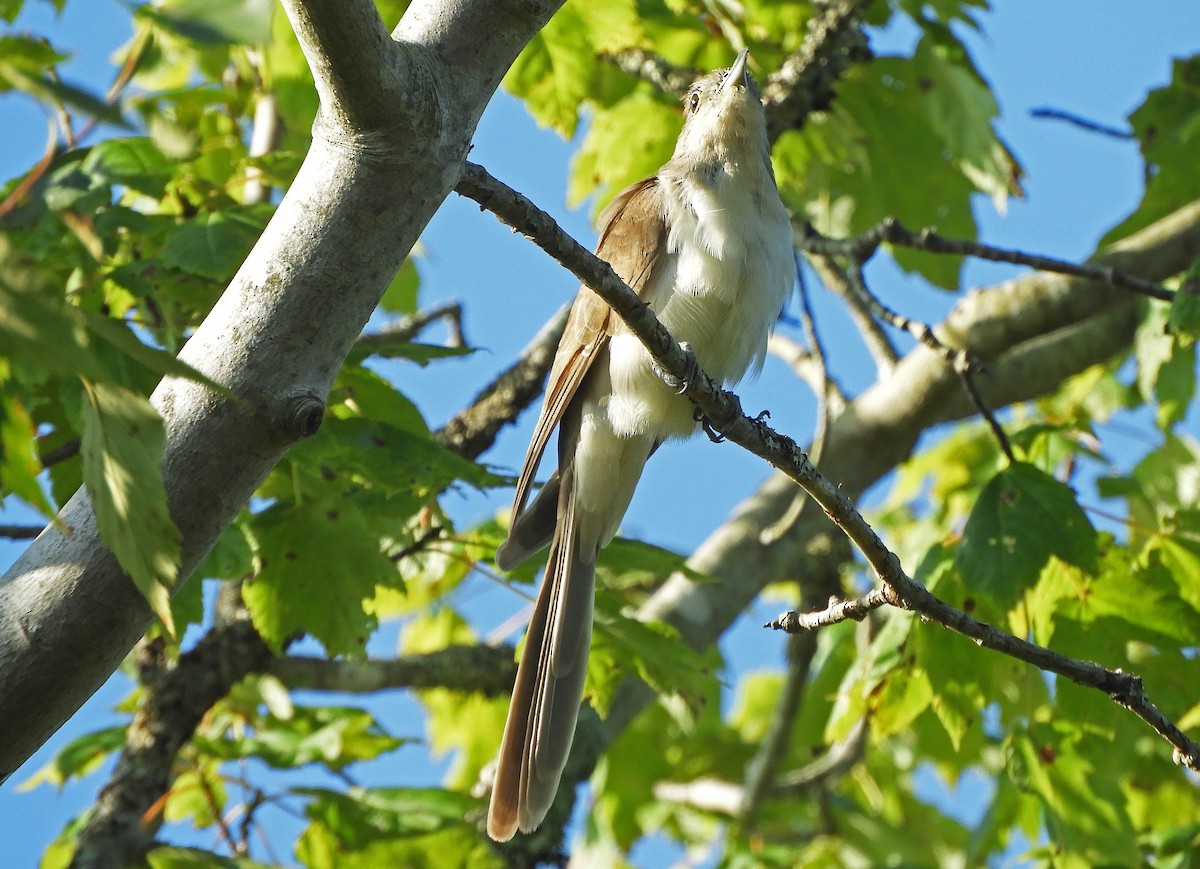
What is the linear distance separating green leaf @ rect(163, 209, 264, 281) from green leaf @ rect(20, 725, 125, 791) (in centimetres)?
192

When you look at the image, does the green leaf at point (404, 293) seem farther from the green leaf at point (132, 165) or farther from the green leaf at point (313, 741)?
the green leaf at point (132, 165)

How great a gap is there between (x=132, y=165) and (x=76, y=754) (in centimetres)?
210

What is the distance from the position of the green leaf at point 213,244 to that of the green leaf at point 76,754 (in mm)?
1919

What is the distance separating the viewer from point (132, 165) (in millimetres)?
3209

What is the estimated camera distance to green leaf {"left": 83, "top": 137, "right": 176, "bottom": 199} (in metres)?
3.12

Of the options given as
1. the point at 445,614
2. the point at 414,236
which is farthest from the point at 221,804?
the point at 414,236

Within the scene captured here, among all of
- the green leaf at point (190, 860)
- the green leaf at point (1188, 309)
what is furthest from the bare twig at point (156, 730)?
the green leaf at point (1188, 309)

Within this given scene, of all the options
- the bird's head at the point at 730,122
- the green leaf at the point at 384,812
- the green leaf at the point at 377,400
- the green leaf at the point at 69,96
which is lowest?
the green leaf at the point at 69,96

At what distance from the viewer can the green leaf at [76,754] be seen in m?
4.12

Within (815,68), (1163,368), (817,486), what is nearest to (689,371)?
(817,486)

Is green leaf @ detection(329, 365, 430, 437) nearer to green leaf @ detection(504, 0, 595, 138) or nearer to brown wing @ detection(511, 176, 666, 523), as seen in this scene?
brown wing @ detection(511, 176, 666, 523)

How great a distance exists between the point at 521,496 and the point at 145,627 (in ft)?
6.17

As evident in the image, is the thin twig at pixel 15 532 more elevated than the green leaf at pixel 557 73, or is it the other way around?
the green leaf at pixel 557 73

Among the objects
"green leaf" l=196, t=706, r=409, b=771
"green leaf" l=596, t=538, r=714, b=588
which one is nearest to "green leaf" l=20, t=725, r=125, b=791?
"green leaf" l=196, t=706, r=409, b=771
